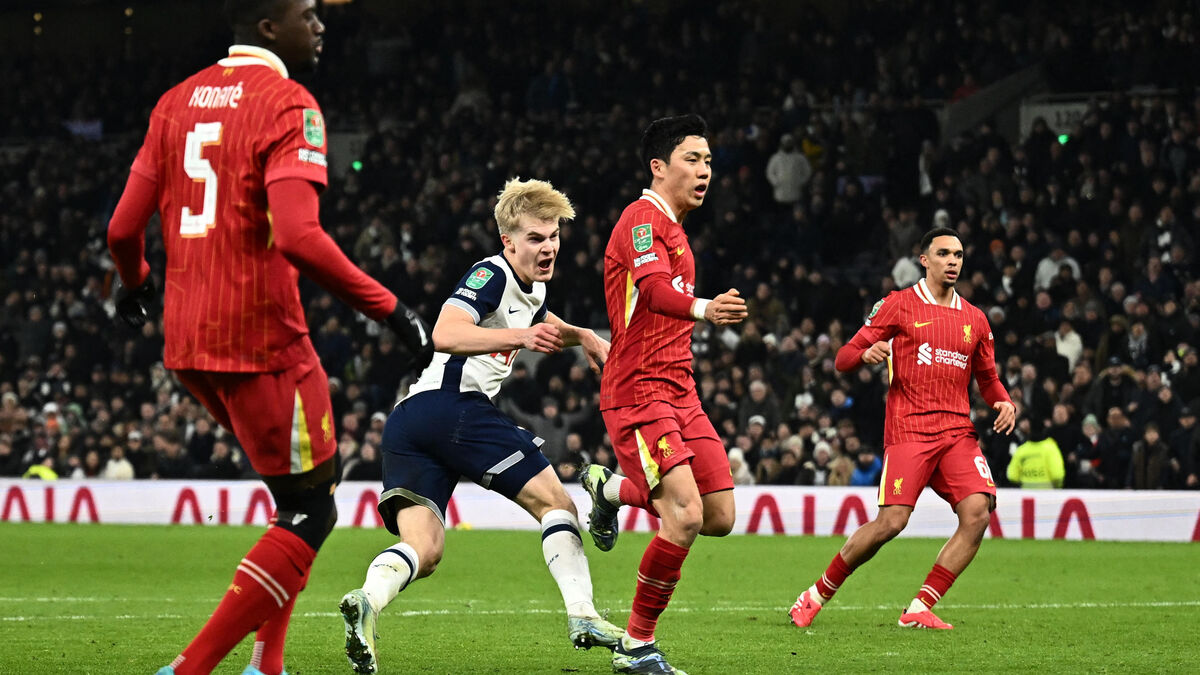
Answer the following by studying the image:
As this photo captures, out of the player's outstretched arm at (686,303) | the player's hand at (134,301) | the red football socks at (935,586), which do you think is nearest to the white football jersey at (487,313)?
the player's outstretched arm at (686,303)

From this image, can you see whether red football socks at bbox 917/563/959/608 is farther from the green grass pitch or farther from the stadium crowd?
the stadium crowd

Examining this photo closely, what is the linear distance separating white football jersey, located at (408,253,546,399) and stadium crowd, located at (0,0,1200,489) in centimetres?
1198

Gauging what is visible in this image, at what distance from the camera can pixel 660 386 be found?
23.6 ft

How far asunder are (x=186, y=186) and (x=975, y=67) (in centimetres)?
2091

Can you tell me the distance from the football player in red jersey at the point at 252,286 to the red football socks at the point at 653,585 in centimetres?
202

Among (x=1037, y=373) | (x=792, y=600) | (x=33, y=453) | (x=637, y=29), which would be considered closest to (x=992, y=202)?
(x=1037, y=373)

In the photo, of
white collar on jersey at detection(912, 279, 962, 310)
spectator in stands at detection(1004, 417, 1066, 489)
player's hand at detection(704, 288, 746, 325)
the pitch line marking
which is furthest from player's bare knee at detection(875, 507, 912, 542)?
spectator in stands at detection(1004, 417, 1066, 489)

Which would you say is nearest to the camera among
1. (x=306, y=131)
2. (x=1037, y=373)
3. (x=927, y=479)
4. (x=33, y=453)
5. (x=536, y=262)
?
(x=306, y=131)

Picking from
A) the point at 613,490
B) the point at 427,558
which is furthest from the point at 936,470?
the point at 427,558

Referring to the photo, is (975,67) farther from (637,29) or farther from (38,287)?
(38,287)

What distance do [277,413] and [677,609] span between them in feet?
17.9

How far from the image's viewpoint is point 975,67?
80.2 feet

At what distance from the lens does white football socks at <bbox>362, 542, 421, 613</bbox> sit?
648cm

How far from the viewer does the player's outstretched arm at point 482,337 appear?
6.05m
